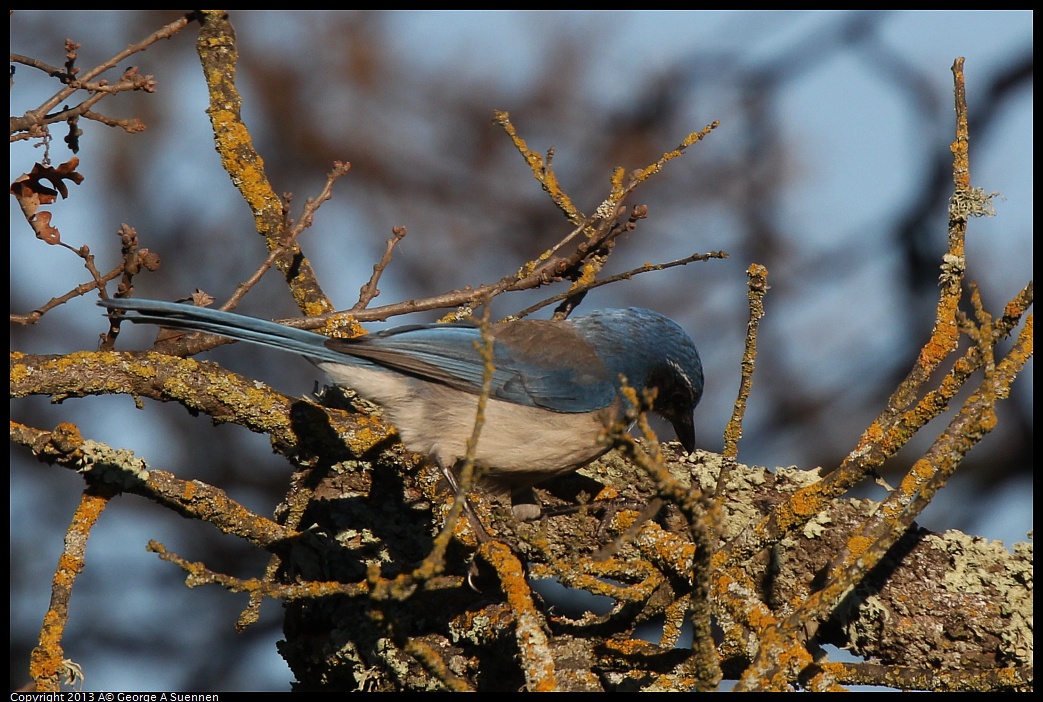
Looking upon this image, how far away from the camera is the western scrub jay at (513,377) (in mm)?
3596

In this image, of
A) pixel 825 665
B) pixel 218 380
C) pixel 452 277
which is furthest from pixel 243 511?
pixel 452 277

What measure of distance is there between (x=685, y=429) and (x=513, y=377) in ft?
2.53

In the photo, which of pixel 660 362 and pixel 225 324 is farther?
pixel 660 362

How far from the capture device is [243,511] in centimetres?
311

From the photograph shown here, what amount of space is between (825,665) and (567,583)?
2.44 ft

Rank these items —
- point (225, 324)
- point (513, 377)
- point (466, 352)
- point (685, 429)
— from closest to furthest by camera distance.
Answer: point (225, 324)
point (466, 352)
point (513, 377)
point (685, 429)

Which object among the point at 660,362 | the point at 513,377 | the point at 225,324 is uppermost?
the point at 660,362

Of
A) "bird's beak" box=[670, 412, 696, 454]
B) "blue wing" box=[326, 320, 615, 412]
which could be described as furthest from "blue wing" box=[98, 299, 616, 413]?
"bird's beak" box=[670, 412, 696, 454]

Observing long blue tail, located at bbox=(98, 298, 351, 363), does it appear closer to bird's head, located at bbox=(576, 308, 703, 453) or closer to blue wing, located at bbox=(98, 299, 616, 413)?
blue wing, located at bbox=(98, 299, 616, 413)

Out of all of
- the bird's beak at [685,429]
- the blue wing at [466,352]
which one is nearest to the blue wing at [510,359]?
the blue wing at [466,352]

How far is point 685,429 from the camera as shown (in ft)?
13.5

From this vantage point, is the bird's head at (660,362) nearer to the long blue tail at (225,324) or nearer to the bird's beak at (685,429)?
the bird's beak at (685,429)

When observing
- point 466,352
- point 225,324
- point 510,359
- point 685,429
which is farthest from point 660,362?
point 225,324

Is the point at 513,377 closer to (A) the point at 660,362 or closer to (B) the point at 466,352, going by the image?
(B) the point at 466,352
